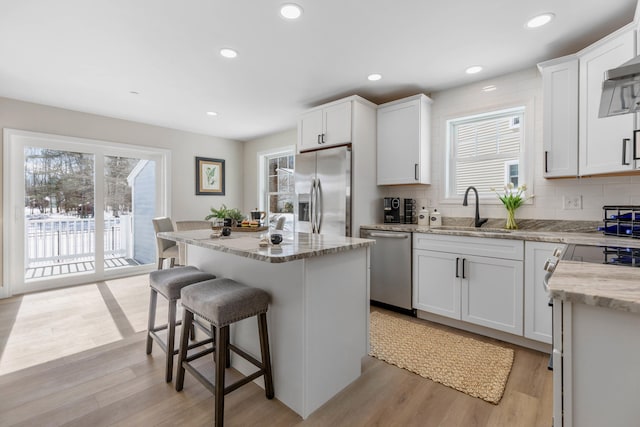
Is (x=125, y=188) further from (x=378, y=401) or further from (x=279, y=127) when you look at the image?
(x=378, y=401)

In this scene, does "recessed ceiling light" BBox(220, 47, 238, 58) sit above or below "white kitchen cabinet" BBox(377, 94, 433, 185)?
above

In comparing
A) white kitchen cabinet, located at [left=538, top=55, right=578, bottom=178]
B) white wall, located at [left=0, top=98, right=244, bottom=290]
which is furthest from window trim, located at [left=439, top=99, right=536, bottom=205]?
white wall, located at [left=0, top=98, right=244, bottom=290]

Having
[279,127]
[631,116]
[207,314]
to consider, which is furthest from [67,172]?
[631,116]

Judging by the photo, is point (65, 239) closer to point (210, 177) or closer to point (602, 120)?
point (210, 177)

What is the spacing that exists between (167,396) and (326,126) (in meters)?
3.00

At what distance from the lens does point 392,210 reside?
11.7ft

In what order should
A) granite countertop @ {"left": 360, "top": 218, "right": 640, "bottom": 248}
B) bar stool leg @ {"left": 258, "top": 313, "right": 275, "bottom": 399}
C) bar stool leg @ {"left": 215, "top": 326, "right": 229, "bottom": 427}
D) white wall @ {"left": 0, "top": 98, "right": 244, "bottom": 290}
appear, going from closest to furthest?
bar stool leg @ {"left": 215, "top": 326, "right": 229, "bottom": 427} → bar stool leg @ {"left": 258, "top": 313, "right": 275, "bottom": 399} → granite countertop @ {"left": 360, "top": 218, "right": 640, "bottom": 248} → white wall @ {"left": 0, "top": 98, "right": 244, "bottom": 290}

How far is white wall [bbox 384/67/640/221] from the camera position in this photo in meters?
2.49

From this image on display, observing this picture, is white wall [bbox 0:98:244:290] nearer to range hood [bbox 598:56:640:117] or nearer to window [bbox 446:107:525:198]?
window [bbox 446:107:525:198]

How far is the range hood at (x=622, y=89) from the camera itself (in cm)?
118

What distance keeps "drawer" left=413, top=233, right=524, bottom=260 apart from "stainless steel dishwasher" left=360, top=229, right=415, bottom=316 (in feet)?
0.54

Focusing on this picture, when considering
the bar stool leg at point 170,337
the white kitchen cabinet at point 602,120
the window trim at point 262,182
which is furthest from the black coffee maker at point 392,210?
the window trim at point 262,182

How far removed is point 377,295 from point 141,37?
3.21 m

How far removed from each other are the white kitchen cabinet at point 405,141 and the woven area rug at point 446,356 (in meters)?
1.61
